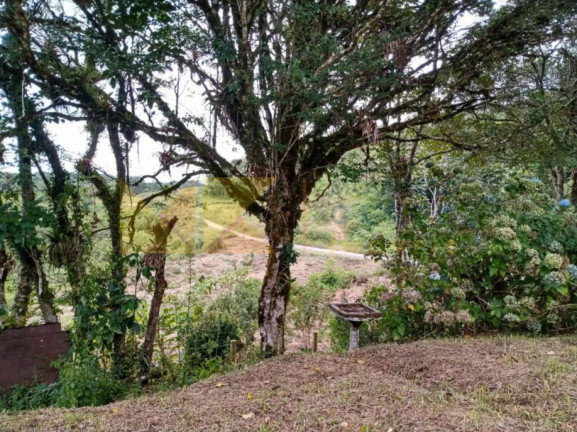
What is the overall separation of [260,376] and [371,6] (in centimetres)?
326

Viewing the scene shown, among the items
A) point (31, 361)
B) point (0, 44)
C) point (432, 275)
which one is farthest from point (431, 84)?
point (31, 361)

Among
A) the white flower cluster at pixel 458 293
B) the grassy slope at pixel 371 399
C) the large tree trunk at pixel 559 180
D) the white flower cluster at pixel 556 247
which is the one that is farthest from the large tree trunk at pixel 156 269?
the large tree trunk at pixel 559 180

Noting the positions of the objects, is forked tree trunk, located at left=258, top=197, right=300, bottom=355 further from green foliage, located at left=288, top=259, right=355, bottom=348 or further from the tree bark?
the tree bark

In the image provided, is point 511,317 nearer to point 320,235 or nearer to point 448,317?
point 448,317

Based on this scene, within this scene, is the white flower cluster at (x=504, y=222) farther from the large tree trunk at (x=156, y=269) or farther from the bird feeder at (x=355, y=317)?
the large tree trunk at (x=156, y=269)

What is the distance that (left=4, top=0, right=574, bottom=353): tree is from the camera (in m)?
2.82

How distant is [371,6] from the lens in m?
3.55

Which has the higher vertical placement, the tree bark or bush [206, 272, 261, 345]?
the tree bark

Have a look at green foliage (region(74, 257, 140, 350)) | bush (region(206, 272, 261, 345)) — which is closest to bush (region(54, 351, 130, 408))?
green foliage (region(74, 257, 140, 350))

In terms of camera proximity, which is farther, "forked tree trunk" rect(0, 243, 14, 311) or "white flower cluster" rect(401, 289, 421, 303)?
"white flower cluster" rect(401, 289, 421, 303)

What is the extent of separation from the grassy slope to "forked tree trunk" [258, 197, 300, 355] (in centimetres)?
75

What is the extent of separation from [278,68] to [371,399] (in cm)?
216

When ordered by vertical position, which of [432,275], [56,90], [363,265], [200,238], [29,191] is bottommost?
[363,265]

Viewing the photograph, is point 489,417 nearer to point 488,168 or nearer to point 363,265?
point 488,168
